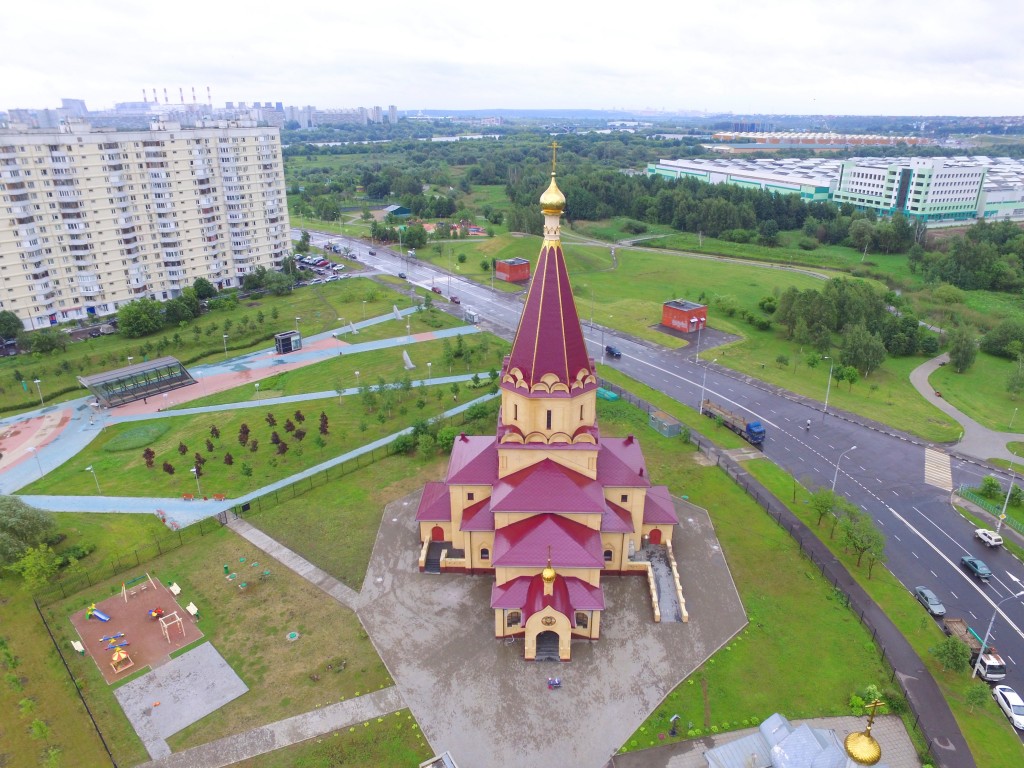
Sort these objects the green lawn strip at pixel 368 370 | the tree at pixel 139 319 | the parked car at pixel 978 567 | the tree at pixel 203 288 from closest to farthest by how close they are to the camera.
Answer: the parked car at pixel 978 567 < the green lawn strip at pixel 368 370 < the tree at pixel 139 319 < the tree at pixel 203 288

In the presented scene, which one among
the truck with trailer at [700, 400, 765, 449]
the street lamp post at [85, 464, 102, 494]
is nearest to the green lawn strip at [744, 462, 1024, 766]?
the truck with trailer at [700, 400, 765, 449]

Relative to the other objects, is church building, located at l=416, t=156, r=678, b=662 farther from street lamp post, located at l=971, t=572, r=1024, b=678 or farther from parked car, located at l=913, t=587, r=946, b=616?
street lamp post, located at l=971, t=572, r=1024, b=678

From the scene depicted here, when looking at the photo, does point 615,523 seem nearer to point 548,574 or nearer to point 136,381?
point 548,574

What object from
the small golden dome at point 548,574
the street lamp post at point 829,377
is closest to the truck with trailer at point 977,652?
the small golden dome at point 548,574

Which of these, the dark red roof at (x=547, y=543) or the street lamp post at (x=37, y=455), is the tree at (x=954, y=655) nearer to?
the dark red roof at (x=547, y=543)

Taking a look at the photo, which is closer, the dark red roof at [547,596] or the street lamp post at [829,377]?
the dark red roof at [547,596]

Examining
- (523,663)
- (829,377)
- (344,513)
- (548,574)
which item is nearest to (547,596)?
(548,574)

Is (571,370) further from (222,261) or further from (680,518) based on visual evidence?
(222,261)
